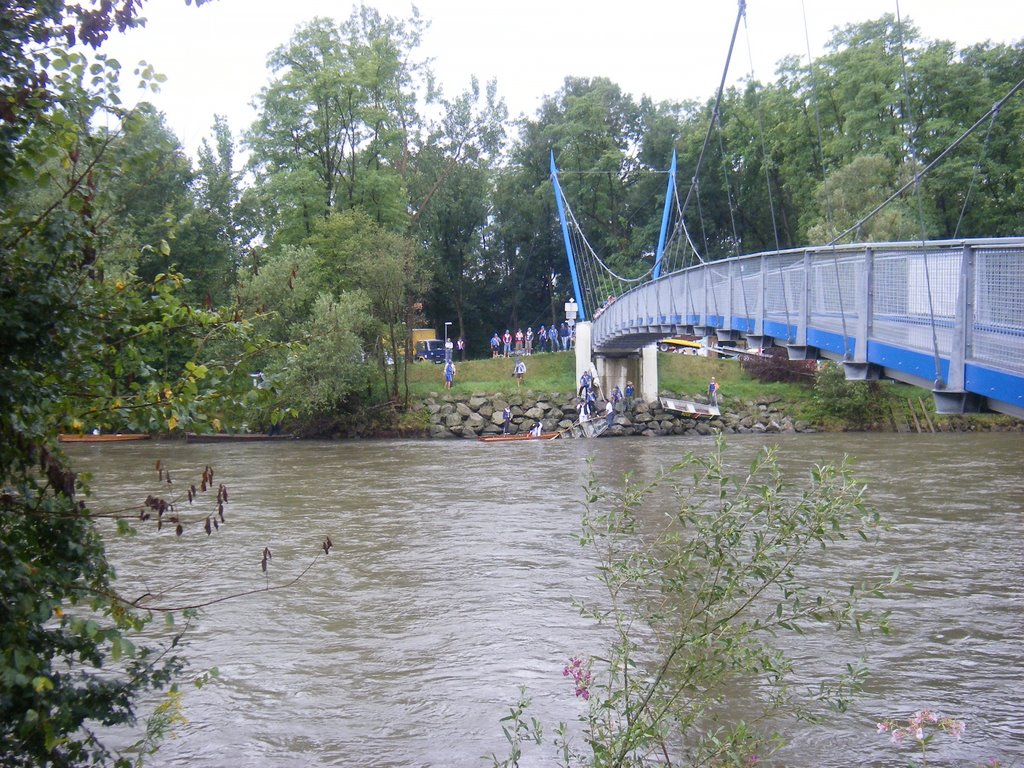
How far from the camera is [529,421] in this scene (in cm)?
3466

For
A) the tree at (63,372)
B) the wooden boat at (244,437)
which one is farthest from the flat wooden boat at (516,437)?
the tree at (63,372)

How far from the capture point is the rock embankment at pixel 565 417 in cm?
3356

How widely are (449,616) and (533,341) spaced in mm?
39878

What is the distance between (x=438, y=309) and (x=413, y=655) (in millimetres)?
42106

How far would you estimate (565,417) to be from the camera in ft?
115

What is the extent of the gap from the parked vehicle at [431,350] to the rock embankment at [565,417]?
335 inches

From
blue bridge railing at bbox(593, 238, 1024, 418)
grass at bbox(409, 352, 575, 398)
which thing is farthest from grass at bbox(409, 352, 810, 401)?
blue bridge railing at bbox(593, 238, 1024, 418)

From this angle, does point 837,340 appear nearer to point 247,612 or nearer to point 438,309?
point 247,612

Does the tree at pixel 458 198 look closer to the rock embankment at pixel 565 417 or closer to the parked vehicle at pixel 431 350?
the parked vehicle at pixel 431 350

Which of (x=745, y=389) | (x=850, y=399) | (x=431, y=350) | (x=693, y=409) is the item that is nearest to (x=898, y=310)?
(x=850, y=399)

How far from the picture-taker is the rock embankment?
33562 mm

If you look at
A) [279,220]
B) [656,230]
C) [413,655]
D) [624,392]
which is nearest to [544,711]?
[413,655]

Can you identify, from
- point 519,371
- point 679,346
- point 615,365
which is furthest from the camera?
point 679,346

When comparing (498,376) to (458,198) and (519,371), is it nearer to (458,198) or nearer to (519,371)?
(519,371)
